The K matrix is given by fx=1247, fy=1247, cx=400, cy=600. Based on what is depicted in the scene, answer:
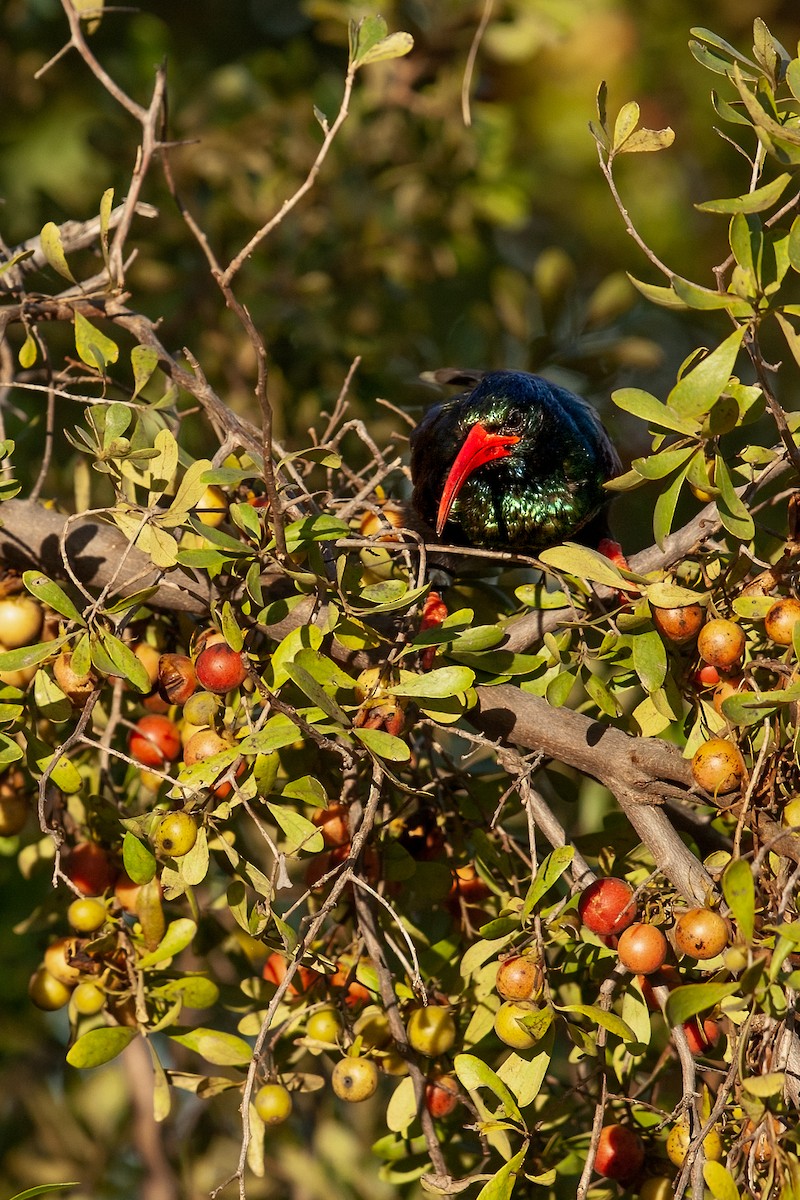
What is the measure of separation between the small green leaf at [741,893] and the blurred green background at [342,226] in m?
1.52

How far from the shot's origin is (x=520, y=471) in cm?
232

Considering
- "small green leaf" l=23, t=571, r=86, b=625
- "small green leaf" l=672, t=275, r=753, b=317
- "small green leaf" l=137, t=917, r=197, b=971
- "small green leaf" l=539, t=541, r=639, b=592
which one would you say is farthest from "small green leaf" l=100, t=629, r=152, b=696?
"small green leaf" l=672, t=275, r=753, b=317

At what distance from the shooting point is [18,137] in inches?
156

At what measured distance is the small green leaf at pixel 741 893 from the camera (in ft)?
3.62

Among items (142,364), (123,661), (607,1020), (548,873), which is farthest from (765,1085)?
(142,364)

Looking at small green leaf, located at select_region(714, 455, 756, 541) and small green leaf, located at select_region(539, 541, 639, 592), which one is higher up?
small green leaf, located at select_region(714, 455, 756, 541)

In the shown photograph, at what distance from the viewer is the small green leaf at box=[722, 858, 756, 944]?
3.62 feet

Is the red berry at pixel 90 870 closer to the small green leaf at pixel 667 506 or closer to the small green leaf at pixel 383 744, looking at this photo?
the small green leaf at pixel 383 744

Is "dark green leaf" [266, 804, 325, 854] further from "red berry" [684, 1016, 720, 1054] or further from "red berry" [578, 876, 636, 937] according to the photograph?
"red berry" [684, 1016, 720, 1054]

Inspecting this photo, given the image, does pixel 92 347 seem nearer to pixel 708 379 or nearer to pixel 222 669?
pixel 222 669

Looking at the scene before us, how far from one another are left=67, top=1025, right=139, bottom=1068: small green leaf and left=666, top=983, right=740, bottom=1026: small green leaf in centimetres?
68

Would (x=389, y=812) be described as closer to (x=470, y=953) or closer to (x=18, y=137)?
(x=470, y=953)

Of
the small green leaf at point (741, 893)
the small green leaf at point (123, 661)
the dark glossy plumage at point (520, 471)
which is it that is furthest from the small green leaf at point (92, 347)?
the small green leaf at point (741, 893)

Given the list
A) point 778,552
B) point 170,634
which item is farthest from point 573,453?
point 170,634
